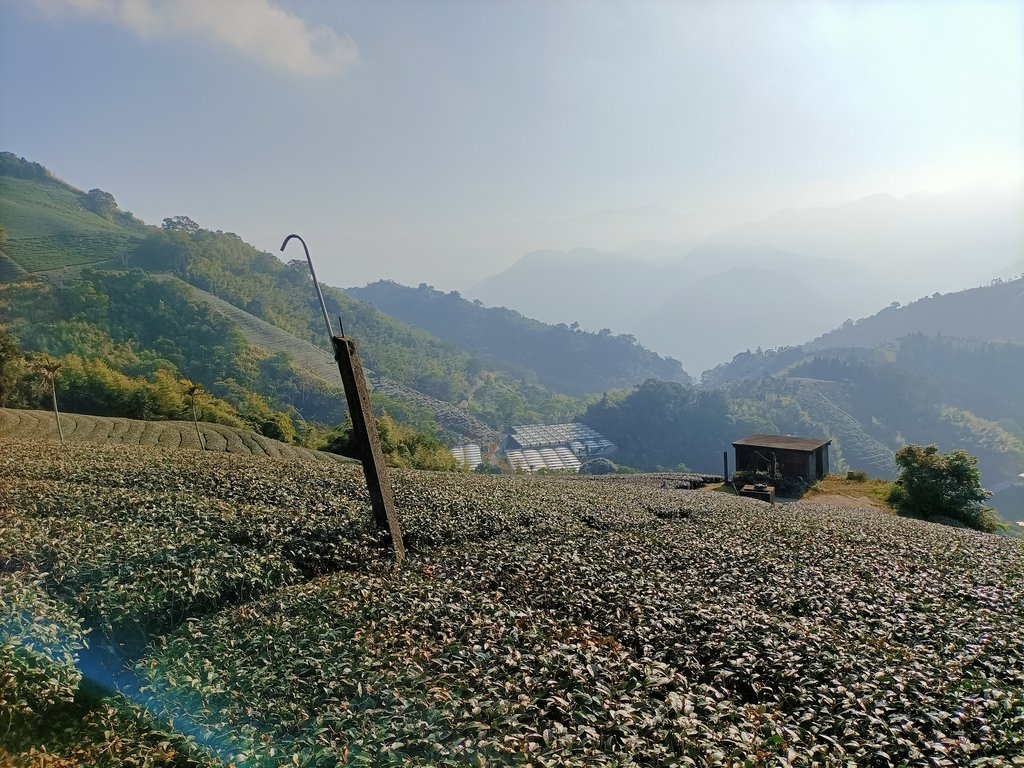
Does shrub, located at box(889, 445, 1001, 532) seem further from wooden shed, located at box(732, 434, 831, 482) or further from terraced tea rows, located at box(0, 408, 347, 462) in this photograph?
terraced tea rows, located at box(0, 408, 347, 462)

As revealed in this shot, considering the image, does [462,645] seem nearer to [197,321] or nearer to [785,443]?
[785,443]

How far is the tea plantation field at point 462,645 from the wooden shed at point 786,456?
81.6ft

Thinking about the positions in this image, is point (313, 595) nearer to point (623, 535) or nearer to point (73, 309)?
point (623, 535)

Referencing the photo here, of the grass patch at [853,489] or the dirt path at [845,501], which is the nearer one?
the dirt path at [845,501]

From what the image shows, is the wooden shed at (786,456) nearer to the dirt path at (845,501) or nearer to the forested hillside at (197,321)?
the dirt path at (845,501)

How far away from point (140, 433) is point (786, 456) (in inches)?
1409

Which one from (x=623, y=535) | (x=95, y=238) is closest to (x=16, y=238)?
(x=95, y=238)

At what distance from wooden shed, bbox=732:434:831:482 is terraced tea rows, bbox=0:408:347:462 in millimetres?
24488

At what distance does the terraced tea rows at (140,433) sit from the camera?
1076 inches

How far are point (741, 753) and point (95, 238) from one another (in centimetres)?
16090

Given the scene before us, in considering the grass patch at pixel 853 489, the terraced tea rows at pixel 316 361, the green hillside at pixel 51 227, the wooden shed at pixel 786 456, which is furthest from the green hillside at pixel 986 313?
the green hillside at pixel 51 227

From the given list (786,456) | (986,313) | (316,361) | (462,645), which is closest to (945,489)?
(786,456)

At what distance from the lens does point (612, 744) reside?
3.72 m

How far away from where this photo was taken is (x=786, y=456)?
33469 mm
